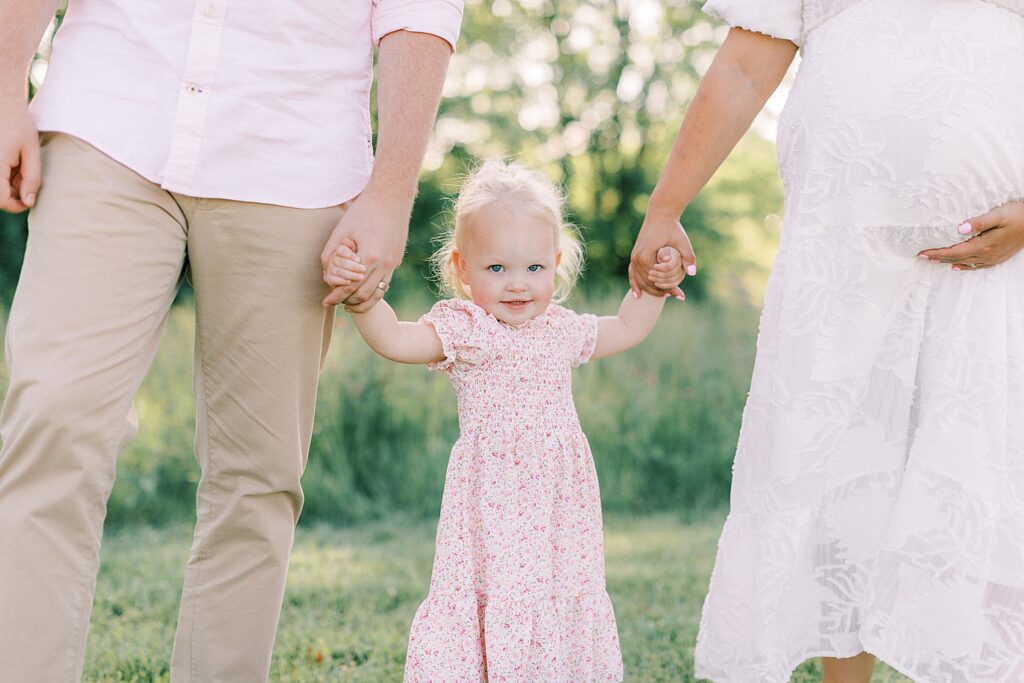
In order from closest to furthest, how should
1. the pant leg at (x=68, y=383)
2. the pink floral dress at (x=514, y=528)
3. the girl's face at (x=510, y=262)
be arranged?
the pant leg at (x=68, y=383) → the pink floral dress at (x=514, y=528) → the girl's face at (x=510, y=262)

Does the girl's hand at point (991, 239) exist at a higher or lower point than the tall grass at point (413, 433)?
higher

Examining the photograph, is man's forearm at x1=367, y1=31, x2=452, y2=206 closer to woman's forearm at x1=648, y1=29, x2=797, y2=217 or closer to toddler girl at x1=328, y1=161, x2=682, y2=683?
toddler girl at x1=328, y1=161, x2=682, y2=683

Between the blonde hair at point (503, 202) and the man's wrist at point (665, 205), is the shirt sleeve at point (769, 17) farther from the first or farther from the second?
the blonde hair at point (503, 202)

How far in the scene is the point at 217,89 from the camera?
2.33 metres

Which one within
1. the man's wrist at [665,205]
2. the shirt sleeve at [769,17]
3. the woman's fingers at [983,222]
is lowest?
the woman's fingers at [983,222]

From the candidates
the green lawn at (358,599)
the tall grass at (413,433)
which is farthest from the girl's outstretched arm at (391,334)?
the tall grass at (413,433)

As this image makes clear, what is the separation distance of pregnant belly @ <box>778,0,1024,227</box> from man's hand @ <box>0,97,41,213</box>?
1.54m

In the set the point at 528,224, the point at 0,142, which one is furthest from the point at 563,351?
the point at 0,142

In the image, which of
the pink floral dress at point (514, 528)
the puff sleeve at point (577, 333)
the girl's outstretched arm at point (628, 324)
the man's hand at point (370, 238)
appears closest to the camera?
the man's hand at point (370, 238)

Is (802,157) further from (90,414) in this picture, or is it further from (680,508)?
(680,508)

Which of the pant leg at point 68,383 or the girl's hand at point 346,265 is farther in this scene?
the girl's hand at point 346,265

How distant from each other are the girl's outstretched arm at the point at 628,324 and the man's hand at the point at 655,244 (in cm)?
9

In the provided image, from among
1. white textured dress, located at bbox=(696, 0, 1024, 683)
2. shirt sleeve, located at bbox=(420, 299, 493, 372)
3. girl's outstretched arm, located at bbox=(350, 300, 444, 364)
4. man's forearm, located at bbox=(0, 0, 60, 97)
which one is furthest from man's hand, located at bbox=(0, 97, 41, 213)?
white textured dress, located at bbox=(696, 0, 1024, 683)

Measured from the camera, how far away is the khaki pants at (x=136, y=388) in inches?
84.5
